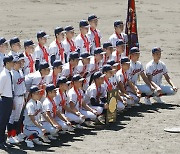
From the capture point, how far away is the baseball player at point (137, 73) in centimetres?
1772

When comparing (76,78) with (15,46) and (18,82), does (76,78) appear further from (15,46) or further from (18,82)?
(15,46)

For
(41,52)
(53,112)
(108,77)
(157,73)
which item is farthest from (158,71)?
(53,112)

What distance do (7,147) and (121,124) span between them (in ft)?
9.57

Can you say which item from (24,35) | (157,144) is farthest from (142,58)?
(157,144)

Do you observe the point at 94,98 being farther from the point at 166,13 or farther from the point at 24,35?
the point at 166,13

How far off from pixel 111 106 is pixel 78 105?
2.27 feet

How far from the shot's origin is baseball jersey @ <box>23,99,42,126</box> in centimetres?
1464

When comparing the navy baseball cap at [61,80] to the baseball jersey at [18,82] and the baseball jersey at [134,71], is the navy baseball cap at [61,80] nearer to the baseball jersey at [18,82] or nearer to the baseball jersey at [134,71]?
the baseball jersey at [18,82]

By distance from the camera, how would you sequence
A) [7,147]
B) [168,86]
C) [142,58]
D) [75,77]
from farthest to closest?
1. [142,58]
2. [168,86]
3. [75,77]
4. [7,147]

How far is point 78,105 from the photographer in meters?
16.0

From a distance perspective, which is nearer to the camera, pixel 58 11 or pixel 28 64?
pixel 28 64

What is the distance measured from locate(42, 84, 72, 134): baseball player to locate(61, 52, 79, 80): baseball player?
157 centimetres

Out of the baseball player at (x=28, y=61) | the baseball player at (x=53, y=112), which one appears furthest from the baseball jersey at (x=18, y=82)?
the baseball player at (x=28, y=61)

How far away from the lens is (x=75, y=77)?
620 inches
